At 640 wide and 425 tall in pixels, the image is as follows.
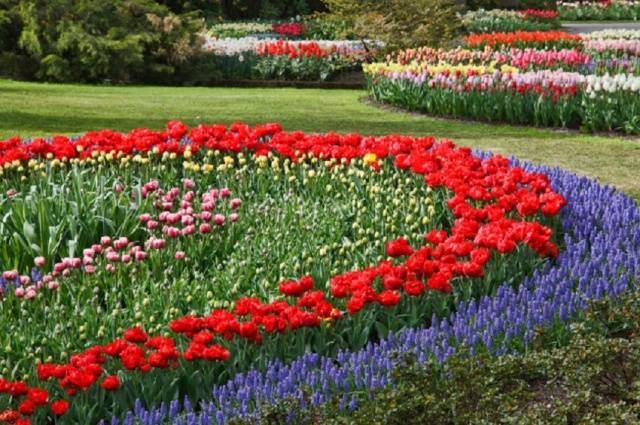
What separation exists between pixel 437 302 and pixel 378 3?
1418 cm

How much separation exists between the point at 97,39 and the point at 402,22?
203 inches

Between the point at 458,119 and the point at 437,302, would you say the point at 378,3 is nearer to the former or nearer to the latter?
the point at 458,119

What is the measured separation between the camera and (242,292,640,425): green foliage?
354cm

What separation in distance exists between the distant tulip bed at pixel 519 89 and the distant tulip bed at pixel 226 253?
4318mm

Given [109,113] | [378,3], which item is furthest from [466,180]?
[378,3]

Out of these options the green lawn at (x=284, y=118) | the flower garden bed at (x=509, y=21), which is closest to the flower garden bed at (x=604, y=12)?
the flower garden bed at (x=509, y=21)

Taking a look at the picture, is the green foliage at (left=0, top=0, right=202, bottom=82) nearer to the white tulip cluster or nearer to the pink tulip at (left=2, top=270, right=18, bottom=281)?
the white tulip cluster

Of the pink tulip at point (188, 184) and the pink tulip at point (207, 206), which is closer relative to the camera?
the pink tulip at point (207, 206)

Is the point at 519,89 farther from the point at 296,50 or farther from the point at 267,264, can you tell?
the point at 296,50

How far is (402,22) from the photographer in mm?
17906

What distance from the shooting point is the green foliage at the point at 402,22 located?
17.5 m

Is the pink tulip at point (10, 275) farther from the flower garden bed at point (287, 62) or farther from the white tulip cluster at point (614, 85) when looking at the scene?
the flower garden bed at point (287, 62)

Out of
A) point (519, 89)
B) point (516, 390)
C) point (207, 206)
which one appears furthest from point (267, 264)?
point (519, 89)

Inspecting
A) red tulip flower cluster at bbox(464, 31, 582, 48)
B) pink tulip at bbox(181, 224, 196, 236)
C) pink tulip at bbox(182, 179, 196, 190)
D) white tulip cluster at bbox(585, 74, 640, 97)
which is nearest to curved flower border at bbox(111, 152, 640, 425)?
pink tulip at bbox(181, 224, 196, 236)
